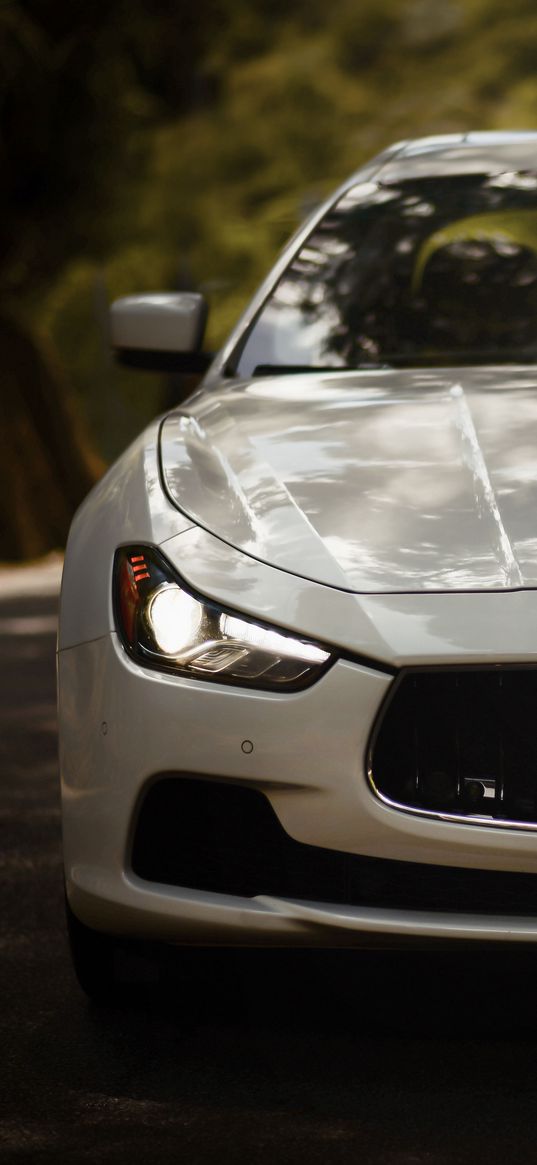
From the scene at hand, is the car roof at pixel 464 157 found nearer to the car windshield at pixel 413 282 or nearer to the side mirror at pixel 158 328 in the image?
the car windshield at pixel 413 282

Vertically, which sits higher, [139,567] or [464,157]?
[464,157]

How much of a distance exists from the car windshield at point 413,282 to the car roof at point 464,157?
3 centimetres

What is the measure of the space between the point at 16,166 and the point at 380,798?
14.1 meters

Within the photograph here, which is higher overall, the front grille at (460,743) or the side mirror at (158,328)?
the side mirror at (158,328)

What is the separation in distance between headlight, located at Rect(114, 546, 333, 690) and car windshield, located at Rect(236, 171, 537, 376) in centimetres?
125

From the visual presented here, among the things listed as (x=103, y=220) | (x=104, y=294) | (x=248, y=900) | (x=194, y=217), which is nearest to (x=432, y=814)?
(x=248, y=900)

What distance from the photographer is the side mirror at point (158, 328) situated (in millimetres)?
4172

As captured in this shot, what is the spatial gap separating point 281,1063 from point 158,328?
2.05m

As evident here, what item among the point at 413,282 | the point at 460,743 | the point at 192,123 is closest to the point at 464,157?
the point at 413,282

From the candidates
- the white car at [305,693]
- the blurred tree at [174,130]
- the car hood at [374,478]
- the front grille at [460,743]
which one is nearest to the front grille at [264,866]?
the white car at [305,693]

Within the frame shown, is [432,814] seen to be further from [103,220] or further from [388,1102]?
[103,220]

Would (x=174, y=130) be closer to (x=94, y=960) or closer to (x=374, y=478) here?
(x=374, y=478)

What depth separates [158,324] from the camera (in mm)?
4168

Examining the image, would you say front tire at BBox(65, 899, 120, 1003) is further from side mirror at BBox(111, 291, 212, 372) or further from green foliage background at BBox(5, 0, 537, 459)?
green foliage background at BBox(5, 0, 537, 459)
